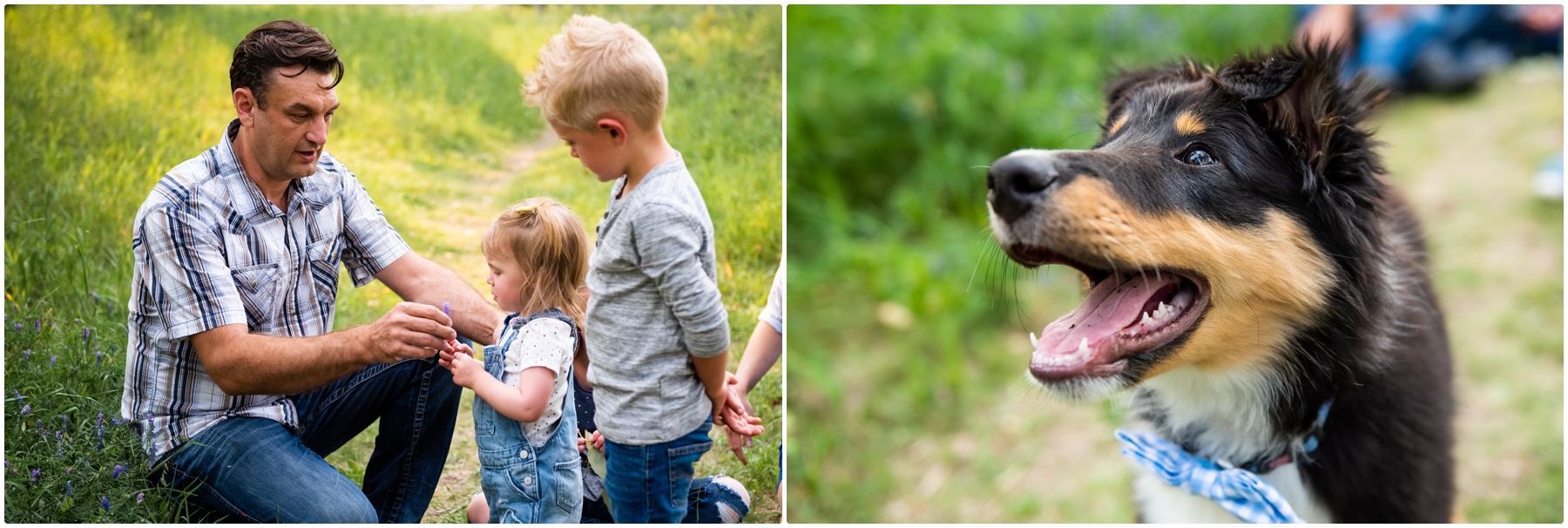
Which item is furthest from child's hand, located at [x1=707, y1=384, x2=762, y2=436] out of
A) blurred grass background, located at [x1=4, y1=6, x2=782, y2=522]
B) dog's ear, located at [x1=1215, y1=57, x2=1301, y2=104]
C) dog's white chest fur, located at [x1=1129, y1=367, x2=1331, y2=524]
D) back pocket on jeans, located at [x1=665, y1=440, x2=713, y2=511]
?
dog's ear, located at [x1=1215, y1=57, x2=1301, y2=104]

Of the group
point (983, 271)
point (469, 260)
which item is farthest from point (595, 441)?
point (983, 271)

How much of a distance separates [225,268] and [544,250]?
2.71ft

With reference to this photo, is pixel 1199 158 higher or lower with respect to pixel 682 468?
higher

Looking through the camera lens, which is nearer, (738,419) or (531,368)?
(531,368)

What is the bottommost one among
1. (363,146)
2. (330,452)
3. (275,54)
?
(330,452)

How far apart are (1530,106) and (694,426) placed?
21.0 ft

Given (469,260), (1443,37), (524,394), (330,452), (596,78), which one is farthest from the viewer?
(1443,37)

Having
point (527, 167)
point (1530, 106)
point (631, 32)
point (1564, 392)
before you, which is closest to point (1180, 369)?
point (631, 32)

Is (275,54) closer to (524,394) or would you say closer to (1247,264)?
(524,394)

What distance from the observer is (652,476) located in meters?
2.64

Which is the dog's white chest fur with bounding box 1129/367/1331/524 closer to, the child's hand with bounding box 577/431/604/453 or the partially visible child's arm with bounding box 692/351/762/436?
the partially visible child's arm with bounding box 692/351/762/436

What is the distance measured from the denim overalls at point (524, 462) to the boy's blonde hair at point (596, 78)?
57 cm

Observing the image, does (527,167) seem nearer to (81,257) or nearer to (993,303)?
(81,257)

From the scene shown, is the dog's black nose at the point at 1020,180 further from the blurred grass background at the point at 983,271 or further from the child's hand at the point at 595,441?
the child's hand at the point at 595,441
